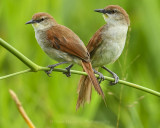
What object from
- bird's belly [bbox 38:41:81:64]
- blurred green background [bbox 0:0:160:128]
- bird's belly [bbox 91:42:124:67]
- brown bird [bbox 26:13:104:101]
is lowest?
blurred green background [bbox 0:0:160:128]

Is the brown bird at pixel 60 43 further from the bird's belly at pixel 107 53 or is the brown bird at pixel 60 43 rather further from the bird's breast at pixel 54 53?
the bird's belly at pixel 107 53

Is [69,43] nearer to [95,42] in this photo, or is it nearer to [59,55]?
[59,55]

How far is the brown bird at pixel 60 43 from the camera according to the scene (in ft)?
10.9

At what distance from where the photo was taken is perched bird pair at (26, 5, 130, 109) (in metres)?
3.33

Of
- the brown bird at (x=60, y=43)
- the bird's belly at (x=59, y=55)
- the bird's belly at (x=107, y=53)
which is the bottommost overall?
the bird's belly at (x=107, y=53)

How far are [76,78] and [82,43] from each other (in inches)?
71.0

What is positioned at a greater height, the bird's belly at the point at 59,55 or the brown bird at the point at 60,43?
the brown bird at the point at 60,43

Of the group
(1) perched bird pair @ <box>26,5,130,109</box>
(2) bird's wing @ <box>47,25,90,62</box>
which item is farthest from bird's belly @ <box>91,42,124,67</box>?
(2) bird's wing @ <box>47,25,90,62</box>

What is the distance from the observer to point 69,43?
335cm

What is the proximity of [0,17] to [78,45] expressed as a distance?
9.00 ft

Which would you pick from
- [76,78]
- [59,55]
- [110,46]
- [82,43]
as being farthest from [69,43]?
[76,78]

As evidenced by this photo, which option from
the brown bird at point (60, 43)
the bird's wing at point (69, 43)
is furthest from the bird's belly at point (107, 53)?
the bird's wing at point (69, 43)

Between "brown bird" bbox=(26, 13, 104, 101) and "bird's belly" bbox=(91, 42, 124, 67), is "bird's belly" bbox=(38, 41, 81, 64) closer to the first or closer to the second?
"brown bird" bbox=(26, 13, 104, 101)

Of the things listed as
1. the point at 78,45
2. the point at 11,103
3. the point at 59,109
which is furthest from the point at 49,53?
the point at 11,103
